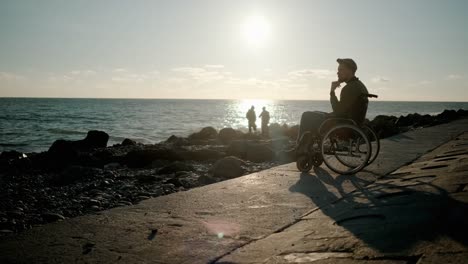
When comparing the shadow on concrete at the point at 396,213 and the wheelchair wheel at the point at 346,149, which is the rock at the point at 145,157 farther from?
the shadow on concrete at the point at 396,213

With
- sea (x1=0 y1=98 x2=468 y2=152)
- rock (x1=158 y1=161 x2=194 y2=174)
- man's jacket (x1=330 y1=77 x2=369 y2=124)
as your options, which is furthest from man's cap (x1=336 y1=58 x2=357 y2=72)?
sea (x1=0 y1=98 x2=468 y2=152)

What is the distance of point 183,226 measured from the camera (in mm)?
3041

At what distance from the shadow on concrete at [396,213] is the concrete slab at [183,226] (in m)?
0.13

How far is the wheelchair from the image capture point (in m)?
5.21

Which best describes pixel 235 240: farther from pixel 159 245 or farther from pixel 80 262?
pixel 80 262

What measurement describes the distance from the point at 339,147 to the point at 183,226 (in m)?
3.20

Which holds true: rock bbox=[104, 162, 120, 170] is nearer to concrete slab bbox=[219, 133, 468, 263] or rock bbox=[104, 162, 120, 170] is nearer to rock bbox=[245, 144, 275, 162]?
rock bbox=[245, 144, 275, 162]

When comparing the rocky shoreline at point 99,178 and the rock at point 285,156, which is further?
the rock at point 285,156

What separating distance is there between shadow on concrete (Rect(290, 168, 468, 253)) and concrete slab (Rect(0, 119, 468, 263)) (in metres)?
0.13

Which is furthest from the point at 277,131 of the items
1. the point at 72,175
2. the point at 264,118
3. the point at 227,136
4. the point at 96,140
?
the point at 72,175

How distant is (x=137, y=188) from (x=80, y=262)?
4193 mm

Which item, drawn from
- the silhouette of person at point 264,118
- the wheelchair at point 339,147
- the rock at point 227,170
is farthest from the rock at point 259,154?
the silhouette of person at point 264,118

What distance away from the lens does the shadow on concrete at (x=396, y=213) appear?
2248mm

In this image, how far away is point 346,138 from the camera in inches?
209
